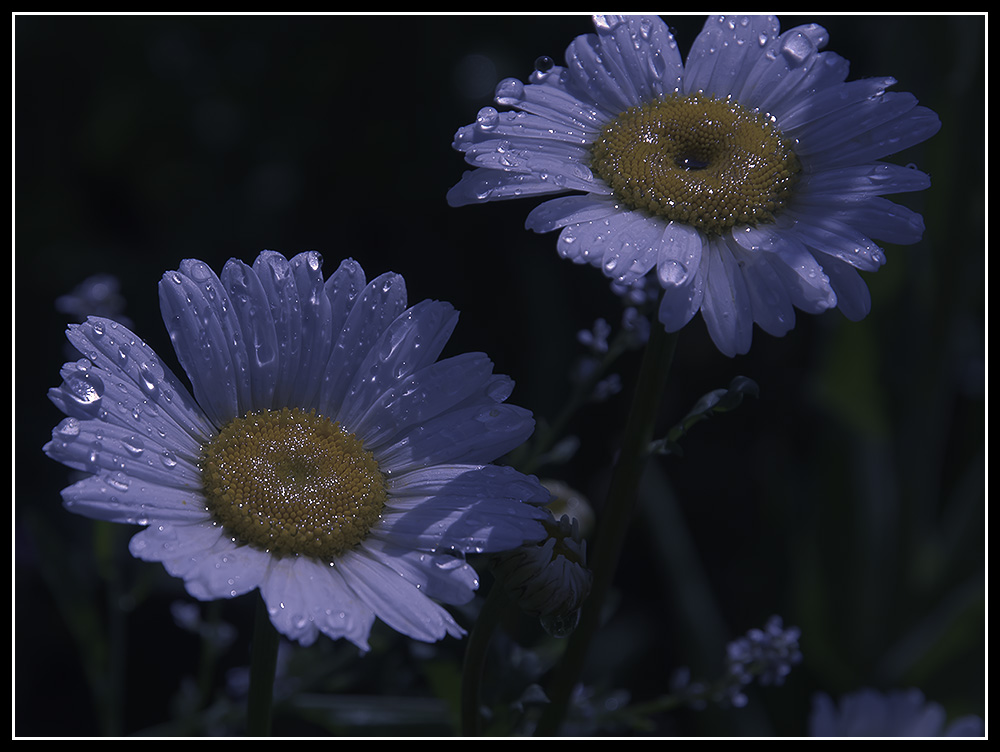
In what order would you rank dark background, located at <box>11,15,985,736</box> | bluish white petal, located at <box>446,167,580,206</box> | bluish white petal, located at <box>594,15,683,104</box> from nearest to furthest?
1. bluish white petal, located at <box>446,167,580,206</box>
2. bluish white petal, located at <box>594,15,683,104</box>
3. dark background, located at <box>11,15,985,736</box>

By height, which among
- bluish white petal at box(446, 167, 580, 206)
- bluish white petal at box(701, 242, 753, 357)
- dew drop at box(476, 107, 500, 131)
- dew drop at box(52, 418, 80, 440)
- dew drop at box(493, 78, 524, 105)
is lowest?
dew drop at box(52, 418, 80, 440)

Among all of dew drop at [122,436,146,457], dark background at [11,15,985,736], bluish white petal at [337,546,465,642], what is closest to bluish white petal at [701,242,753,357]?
bluish white petal at [337,546,465,642]

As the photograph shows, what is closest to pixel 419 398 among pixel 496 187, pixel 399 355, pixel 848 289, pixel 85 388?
pixel 399 355

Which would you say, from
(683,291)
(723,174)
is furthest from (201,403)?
(723,174)

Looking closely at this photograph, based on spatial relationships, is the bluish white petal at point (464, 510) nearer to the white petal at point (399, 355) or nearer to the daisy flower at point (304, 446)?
the daisy flower at point (304, 446)

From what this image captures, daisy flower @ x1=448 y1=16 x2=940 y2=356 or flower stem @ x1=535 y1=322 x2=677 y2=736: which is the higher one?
daisy flower @ x1=448 y1=16 x2=940 y2=356

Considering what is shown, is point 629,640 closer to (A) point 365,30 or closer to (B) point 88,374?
(B) point 88,374

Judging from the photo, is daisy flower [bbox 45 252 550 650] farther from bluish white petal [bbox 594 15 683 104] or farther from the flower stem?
bluish white petal [bbox 594 15 683 104]
